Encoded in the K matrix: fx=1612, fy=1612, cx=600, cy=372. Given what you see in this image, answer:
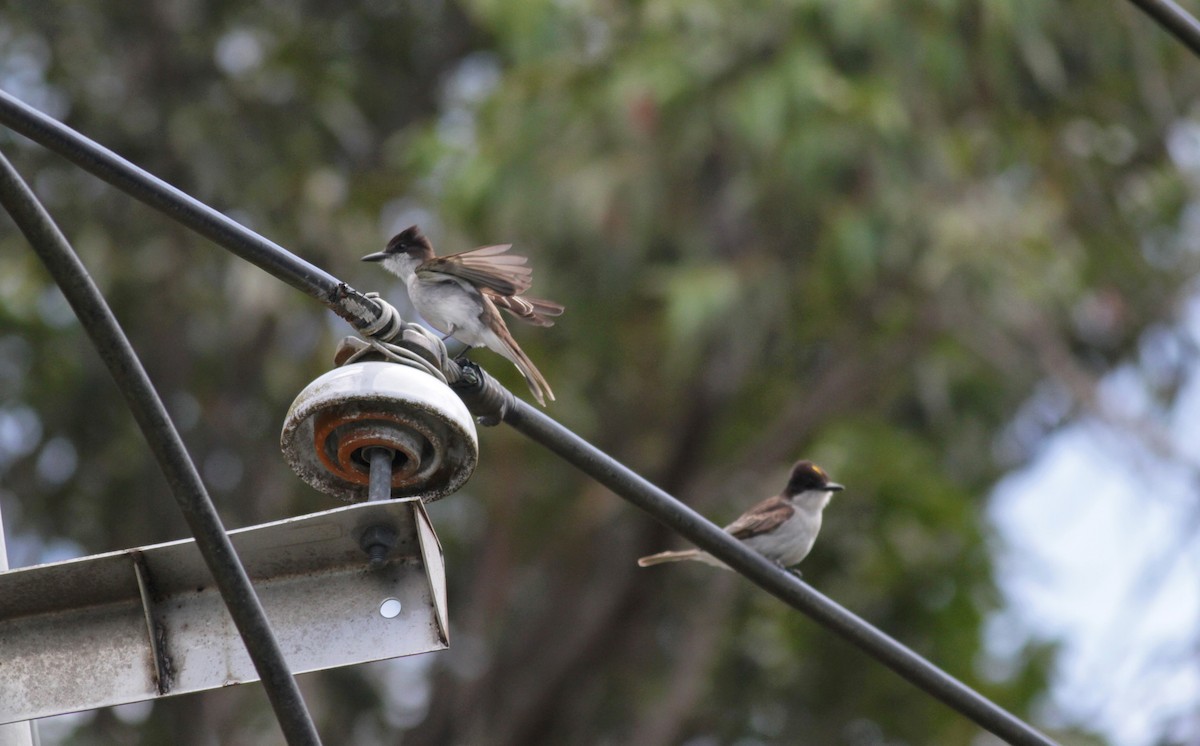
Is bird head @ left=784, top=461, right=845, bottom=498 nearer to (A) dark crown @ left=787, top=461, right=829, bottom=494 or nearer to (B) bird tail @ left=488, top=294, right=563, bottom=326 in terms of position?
(A) dark crown @ left=787, top=461, right=829, bottom=494

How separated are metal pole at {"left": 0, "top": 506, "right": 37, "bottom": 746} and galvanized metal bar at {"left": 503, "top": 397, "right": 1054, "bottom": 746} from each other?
133cm

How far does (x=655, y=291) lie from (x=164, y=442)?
875cm

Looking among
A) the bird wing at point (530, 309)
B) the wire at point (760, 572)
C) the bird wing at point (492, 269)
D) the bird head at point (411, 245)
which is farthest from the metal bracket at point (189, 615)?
the bird head at point (411, 245)

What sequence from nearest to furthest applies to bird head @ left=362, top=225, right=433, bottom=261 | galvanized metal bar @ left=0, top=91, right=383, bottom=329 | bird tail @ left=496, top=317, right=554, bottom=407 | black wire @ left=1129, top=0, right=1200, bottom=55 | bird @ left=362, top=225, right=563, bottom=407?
galvanized metal bar @ left=0, top=91, right=383, bottom=329
black wire @ left=1129, top=0, right=1200, bottom=55
bird @ left=362, top=225, right=563, bottom=407
bird tail @ left=496, top=317, right=554, bottom=407
bird head @ left=362, top=225, right=433, bottom=261

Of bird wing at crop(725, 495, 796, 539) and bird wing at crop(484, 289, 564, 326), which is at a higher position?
bird wing at crop(725, 495, 796, 539)

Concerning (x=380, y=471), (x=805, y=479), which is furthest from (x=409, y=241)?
(x=380, y=471)

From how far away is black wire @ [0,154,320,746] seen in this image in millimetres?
3172

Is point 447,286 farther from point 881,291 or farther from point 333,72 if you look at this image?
point 333,72

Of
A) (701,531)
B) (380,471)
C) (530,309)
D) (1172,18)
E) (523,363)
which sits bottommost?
(701,531)

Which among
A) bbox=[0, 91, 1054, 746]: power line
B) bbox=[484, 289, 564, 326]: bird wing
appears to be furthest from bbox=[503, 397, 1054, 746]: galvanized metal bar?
bbox=[484, 289, 564, 326]: bird wing

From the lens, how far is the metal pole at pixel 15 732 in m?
3.77

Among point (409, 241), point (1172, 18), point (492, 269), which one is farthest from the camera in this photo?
point (409, 241)

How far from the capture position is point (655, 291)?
1181 cm

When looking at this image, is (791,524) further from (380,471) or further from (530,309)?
(380,471)
